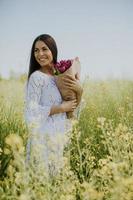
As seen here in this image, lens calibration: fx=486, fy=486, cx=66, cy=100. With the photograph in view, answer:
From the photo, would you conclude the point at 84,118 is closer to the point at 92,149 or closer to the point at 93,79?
the point at 92,149

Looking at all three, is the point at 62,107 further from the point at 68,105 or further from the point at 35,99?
the point at 35,99

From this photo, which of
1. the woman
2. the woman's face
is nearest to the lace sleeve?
the woman

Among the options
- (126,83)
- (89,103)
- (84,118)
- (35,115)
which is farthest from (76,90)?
(126,83)

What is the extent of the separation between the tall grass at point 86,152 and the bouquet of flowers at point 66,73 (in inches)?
7.7

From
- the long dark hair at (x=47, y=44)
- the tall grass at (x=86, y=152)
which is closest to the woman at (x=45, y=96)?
the long dark hair at (x=47, y=44)

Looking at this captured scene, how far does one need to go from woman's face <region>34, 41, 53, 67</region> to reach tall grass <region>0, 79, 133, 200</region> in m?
0.36

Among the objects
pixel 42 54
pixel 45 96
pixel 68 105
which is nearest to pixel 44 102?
pixel 45 96

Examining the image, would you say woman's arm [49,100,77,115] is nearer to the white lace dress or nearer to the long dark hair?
the white lace dress

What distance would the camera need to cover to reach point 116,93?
478 centimetres

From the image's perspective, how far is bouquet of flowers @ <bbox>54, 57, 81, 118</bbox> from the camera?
2.76 m

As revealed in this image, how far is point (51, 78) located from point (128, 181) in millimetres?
1153

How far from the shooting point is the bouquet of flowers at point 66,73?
276 centimetres

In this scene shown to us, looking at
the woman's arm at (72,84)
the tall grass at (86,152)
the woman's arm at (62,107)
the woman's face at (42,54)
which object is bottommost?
the tall grass at (86,152)

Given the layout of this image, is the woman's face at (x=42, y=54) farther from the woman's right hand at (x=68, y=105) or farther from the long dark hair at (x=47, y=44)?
the woman's right hand at (x=68, y=105)
